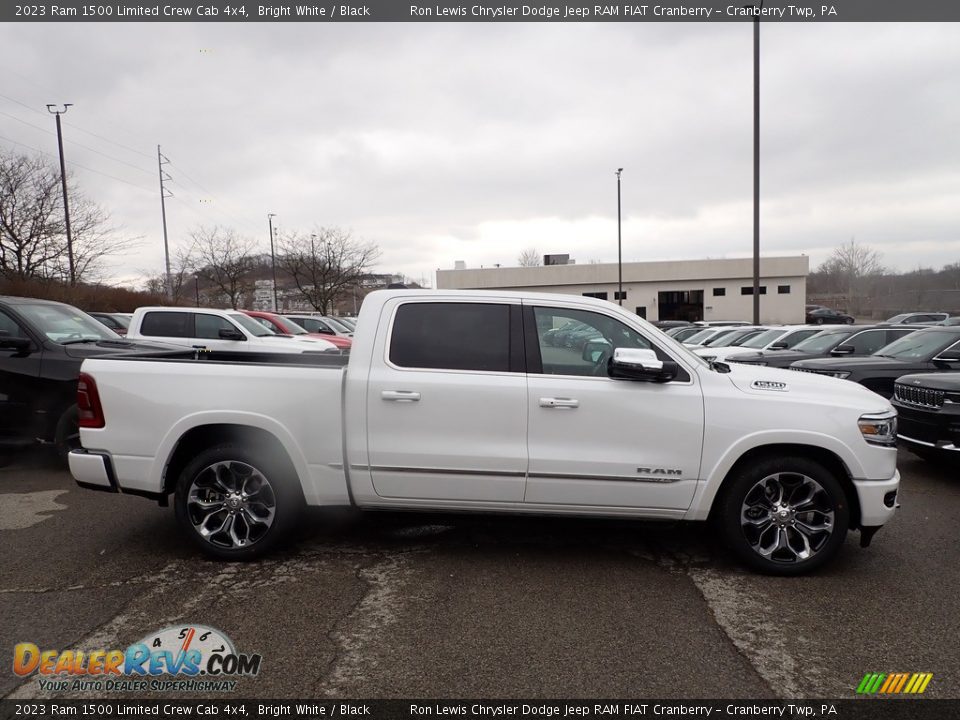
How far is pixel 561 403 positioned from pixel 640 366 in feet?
1.79

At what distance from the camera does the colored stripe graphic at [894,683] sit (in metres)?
2.79

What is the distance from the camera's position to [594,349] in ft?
13.6

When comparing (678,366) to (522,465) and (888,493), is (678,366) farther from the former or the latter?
(888,493)

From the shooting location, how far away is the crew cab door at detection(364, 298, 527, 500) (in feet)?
13.1

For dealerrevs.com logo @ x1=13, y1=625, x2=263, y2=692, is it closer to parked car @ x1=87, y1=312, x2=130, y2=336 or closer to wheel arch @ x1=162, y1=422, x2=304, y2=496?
wheel arch @ x1=162, y1=422, x2=304, y2=496

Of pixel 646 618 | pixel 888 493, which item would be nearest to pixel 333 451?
pixel 646 618

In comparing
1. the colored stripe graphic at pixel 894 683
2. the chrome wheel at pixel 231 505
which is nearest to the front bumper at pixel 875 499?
the colored stripe graphic at pixel 894 683

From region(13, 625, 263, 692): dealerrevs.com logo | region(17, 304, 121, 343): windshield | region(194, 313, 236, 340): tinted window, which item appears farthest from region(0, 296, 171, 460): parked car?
region(194, 313, 236, 340): tinted window

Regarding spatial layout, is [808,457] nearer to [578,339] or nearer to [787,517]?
[787,517]


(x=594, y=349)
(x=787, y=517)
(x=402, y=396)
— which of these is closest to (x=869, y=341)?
(x=787, y=517)

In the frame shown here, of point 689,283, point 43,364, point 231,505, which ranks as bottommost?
point 231,505

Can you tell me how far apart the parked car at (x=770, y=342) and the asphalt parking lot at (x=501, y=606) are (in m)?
8.70

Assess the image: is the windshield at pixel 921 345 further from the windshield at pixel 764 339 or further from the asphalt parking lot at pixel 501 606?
the windshield at pixel 764 339

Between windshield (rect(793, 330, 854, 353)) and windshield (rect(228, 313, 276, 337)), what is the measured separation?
10595 mm
